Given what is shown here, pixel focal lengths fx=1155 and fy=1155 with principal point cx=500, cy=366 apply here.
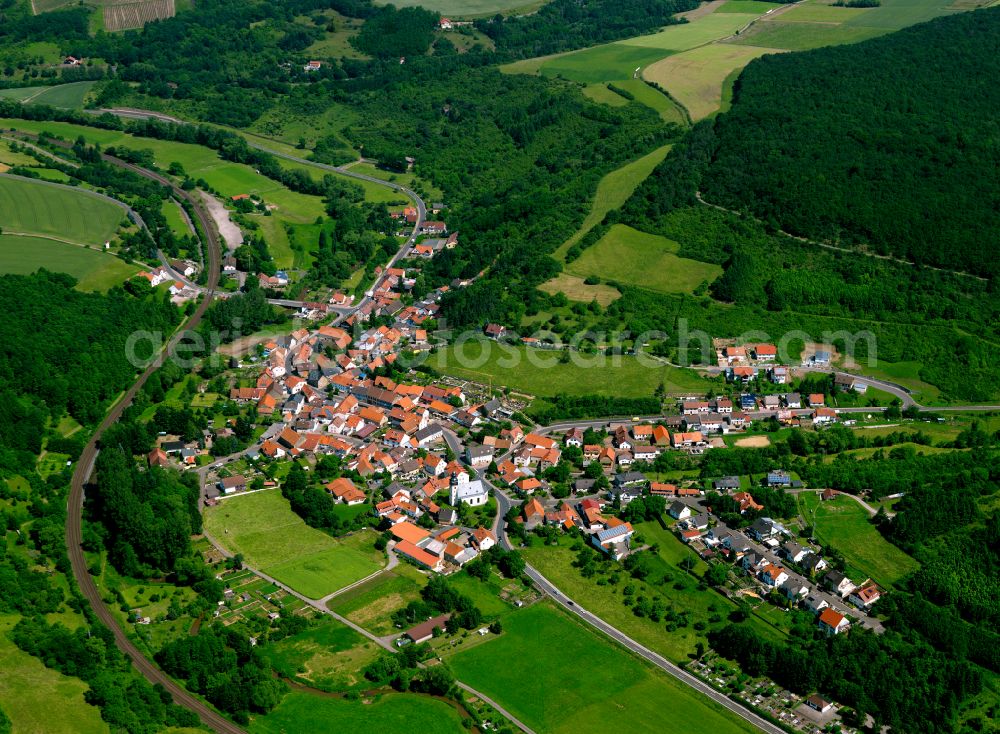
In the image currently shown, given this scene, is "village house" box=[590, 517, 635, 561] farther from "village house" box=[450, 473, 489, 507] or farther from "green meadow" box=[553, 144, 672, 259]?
"green meadow" box=[553, 144, 672, 259]

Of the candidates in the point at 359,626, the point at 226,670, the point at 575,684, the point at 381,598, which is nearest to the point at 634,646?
the point at 575,684

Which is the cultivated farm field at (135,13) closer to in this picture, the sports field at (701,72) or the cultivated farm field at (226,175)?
the cultivated farm field at (226,175)

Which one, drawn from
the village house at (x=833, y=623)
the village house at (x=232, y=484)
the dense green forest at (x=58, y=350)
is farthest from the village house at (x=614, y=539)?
the dense green forest at (x=58, y=350)

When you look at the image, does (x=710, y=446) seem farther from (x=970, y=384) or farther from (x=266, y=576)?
(x=266, y=576)

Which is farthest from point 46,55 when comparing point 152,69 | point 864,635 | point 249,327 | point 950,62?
point 864,635

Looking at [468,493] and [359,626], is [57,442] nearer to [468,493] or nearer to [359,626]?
[468,493]
